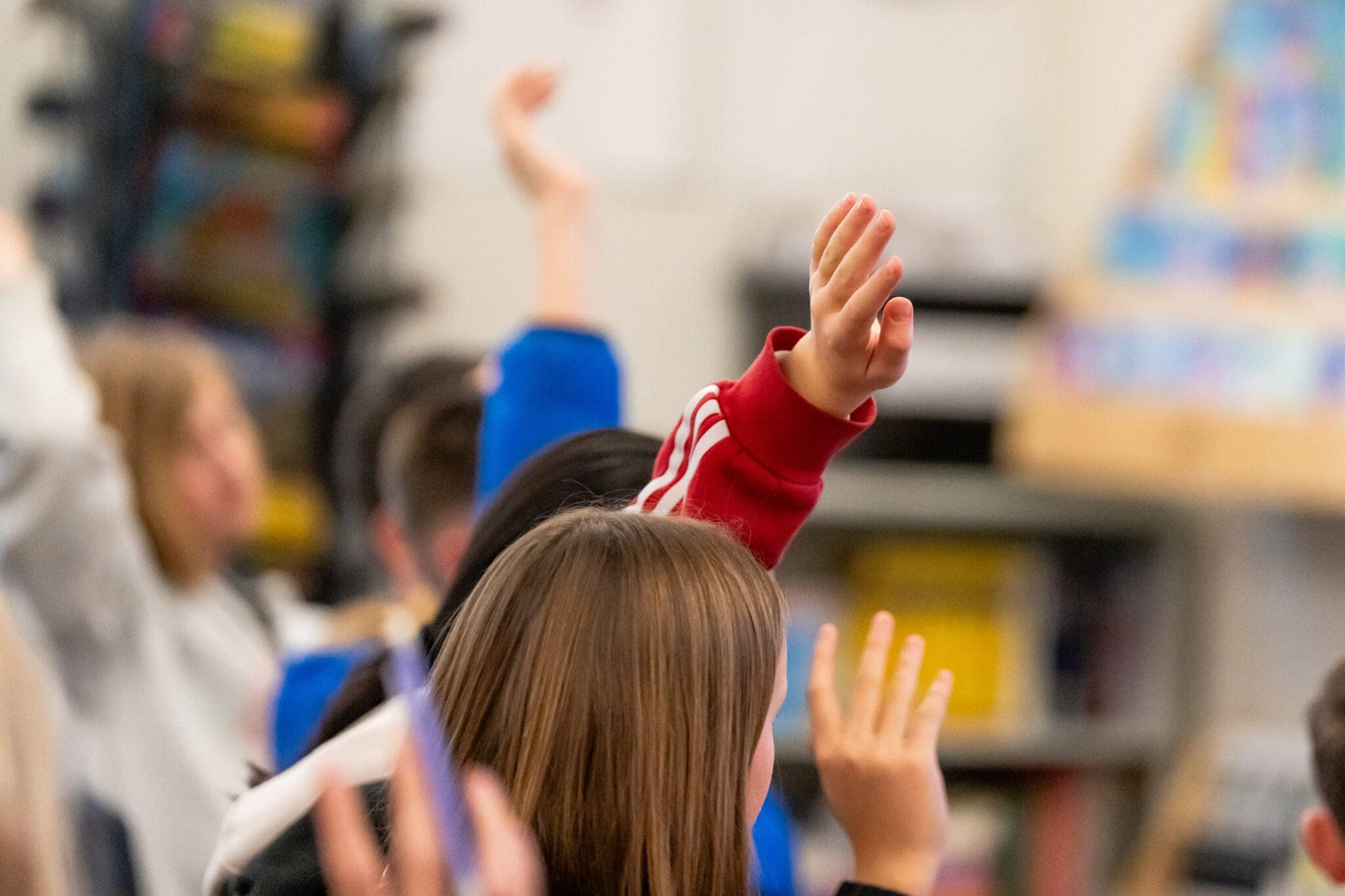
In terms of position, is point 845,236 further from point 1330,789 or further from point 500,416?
point 1330,789

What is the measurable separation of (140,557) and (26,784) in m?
0.68

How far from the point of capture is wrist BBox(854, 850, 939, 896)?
0.74m

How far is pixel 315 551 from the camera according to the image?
233cm

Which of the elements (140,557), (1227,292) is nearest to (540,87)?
(140,557)

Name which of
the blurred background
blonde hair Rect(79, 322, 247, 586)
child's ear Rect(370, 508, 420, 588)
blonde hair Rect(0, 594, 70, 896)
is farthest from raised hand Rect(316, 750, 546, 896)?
the blurred background

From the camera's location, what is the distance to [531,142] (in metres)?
1.15

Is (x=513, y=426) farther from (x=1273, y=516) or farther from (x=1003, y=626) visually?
(x=1273, y=516)

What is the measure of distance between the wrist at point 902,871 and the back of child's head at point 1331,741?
1.17 feet

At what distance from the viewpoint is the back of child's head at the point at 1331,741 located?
947mm

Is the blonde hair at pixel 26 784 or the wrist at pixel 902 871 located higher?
the blonde hair at pixel 26 784

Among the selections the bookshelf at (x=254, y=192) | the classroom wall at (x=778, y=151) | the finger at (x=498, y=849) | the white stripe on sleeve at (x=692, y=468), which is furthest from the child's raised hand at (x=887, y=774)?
the classroom wall at (x=778, y=151)

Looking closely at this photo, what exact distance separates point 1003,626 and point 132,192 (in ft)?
5.37

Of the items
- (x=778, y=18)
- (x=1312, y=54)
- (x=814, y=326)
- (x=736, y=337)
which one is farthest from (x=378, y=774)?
(x=778, y=18)

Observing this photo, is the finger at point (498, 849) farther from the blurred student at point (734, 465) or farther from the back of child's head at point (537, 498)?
the back of child's head at point (537, 498)
